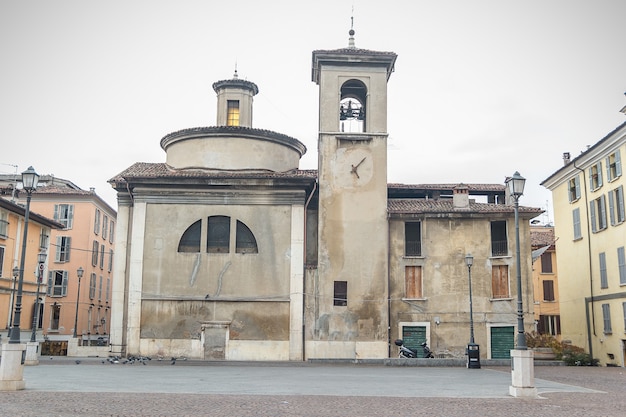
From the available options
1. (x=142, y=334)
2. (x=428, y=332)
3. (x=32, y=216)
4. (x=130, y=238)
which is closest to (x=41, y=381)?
(x=142, y=334)

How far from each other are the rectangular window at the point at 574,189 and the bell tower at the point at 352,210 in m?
11.1

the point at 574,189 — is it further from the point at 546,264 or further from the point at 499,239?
the point at 546,264

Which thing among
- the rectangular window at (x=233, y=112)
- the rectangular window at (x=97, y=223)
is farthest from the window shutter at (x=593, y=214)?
the rectangular window at (x=97, y=223)

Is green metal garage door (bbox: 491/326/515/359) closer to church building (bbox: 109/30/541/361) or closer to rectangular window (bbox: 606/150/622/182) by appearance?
church building (bbox: 109/30/541/361)

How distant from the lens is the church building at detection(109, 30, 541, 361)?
30.7 meters

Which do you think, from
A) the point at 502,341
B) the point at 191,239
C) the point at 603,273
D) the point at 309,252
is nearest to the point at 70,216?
the point at 191,239

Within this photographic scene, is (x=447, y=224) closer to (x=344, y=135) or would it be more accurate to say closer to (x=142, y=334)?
(x=344, y=135)

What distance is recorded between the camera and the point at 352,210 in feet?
106

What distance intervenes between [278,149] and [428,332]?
1216 centimetres

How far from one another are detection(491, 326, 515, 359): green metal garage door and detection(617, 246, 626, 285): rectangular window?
5502mm

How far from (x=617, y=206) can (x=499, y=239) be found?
5747 millimetres

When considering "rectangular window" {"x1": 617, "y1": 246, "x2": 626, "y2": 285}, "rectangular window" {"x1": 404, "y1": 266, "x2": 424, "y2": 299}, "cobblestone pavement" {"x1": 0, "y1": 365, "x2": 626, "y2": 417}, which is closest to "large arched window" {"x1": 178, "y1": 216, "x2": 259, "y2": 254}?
"rectangular window" {"x1": 404, "y1": 266, "x2": 424, "y2": 299}

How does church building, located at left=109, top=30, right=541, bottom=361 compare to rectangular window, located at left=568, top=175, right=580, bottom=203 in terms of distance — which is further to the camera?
rectangular window, located at left=568, top=175, right=580, bottom=203

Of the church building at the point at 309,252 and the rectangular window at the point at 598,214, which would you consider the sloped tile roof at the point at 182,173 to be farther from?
the rectangular window at the point at 598,214
